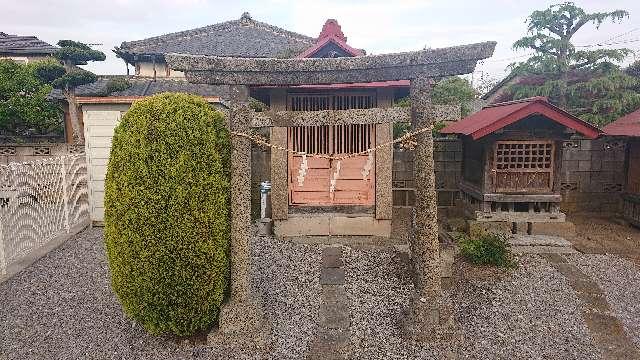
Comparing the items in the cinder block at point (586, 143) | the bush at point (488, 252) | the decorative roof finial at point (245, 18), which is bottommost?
the bush at point (488, 252)

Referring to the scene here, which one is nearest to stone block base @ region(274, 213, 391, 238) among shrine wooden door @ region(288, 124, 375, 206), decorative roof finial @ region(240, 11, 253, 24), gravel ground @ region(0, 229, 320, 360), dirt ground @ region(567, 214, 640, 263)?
shrine wooden door @ region(288, 124, 375, 206)

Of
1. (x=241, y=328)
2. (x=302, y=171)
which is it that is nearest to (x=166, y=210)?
(x=241, y=328)

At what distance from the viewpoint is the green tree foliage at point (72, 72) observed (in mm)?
14664

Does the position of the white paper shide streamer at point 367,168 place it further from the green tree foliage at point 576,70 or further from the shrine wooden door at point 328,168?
the green tree foliage at point 576,70

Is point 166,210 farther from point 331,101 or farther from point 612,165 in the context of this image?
point 612,165

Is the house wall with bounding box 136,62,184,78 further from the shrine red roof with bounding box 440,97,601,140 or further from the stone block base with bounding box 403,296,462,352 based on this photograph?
the stone block base with bounding box 403,296,462,352

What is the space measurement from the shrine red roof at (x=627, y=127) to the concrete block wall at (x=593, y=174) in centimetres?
43

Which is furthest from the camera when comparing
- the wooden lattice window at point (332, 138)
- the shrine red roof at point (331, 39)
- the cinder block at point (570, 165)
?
the cinder block at point (570, 165)

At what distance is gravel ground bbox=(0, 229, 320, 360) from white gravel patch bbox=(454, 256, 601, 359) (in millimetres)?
2133

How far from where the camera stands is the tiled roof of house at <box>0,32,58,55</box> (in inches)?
925

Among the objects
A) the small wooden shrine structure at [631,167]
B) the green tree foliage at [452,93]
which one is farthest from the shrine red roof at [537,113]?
the green tree foliage at [452,93]

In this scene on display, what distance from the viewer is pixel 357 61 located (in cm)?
438

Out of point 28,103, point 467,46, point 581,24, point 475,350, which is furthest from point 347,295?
point 28,103

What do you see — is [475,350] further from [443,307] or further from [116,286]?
[116,286]
